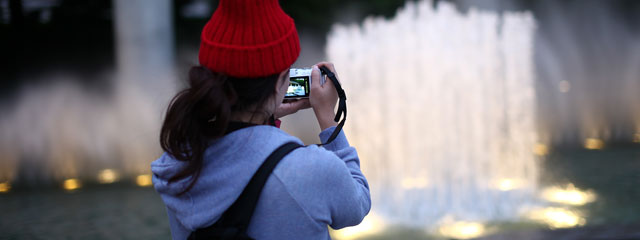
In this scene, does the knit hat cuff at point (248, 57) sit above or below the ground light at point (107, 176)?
above

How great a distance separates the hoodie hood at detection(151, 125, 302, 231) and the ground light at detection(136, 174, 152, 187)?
499 centimetres

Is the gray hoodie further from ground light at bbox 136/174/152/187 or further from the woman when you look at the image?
ground light at bbox 136/174/152/187

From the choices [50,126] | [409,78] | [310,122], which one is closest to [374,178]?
[409,78]

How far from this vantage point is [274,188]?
41.9 inches

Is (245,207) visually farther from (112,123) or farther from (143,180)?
(112,123)

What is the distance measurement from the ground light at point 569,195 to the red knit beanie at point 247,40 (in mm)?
4441

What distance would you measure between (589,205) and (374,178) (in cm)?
200

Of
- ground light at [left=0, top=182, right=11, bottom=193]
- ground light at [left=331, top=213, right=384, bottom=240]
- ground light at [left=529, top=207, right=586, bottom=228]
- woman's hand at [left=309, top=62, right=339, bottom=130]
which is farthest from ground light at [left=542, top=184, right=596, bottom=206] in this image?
ground light at [left=0, top=182, right=11, bottom=193]

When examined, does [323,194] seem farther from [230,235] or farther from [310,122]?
[310,122]

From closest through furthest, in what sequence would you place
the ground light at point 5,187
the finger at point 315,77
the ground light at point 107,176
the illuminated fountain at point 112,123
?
the finger at point 315,77 < the ground light at point 5,187 < the ground light at point 107,176 < the illuminated fountain at point 112,123

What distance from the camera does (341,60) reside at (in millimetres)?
6281

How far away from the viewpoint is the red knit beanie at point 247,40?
1.06 m

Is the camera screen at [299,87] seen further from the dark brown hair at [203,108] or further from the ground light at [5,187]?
the ground light at [5,187]

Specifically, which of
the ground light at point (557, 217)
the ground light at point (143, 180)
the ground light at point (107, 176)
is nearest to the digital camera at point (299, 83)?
→ the ground light at point (557, 217)
